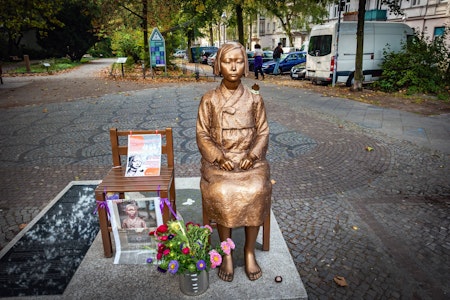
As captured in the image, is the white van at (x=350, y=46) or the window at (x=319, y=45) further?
the window at (x=319, y=45)

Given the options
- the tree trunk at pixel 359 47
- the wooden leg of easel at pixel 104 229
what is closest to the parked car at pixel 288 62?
the tree trunk at pixel 359 47

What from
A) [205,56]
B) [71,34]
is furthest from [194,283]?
[71,34]

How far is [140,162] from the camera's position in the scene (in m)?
3.12

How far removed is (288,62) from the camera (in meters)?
19.9

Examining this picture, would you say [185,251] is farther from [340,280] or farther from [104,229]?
[340,280]

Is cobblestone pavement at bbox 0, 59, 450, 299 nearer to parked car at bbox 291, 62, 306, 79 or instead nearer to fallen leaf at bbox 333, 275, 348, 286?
fallen leaf at bbox 333, 275, 348, 286

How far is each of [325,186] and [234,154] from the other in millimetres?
2405

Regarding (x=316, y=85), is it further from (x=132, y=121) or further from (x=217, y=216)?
(x=217, y=216)

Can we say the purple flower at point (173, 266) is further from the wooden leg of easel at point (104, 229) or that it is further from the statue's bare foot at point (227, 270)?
the wooden leg of easel at point (104, 229)

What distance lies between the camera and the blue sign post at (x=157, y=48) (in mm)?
17062

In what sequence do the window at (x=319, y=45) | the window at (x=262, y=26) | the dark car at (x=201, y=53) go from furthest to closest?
the window at (x=262, y=26) → the dark car at (x=201, y=53) → the window at (x=319, y=45)

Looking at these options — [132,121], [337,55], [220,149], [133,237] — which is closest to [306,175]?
[220,149]

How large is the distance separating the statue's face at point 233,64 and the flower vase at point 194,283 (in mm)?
1537

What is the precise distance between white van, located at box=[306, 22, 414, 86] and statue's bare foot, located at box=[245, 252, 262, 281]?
12.7m
